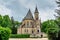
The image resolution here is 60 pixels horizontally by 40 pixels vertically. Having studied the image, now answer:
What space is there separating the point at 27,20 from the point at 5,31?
2909 inches

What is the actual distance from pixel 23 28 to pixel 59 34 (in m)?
69.7

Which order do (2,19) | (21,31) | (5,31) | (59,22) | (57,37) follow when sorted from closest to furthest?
(5,31)
(57,37)
(59,22)
(2,19)
(21,31)

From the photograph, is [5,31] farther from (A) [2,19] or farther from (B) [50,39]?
(A) [2,19]

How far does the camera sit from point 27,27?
320 ft

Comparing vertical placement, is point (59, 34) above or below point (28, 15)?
below

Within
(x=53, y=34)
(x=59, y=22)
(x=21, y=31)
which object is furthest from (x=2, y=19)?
(x=53, y=34)

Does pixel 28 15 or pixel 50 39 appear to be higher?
pixel 28 15

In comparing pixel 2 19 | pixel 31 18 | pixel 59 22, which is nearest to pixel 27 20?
pixel 31 18

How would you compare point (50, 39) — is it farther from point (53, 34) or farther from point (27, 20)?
point (27, 20)

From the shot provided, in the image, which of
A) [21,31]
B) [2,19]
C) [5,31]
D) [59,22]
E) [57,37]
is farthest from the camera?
[21,31]

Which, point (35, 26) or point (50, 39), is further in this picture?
point (35, 26)

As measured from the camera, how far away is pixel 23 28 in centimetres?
9719

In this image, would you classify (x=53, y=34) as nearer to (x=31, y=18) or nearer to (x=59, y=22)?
(x=59, y=22)

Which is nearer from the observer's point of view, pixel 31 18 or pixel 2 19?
pixel 2 19
